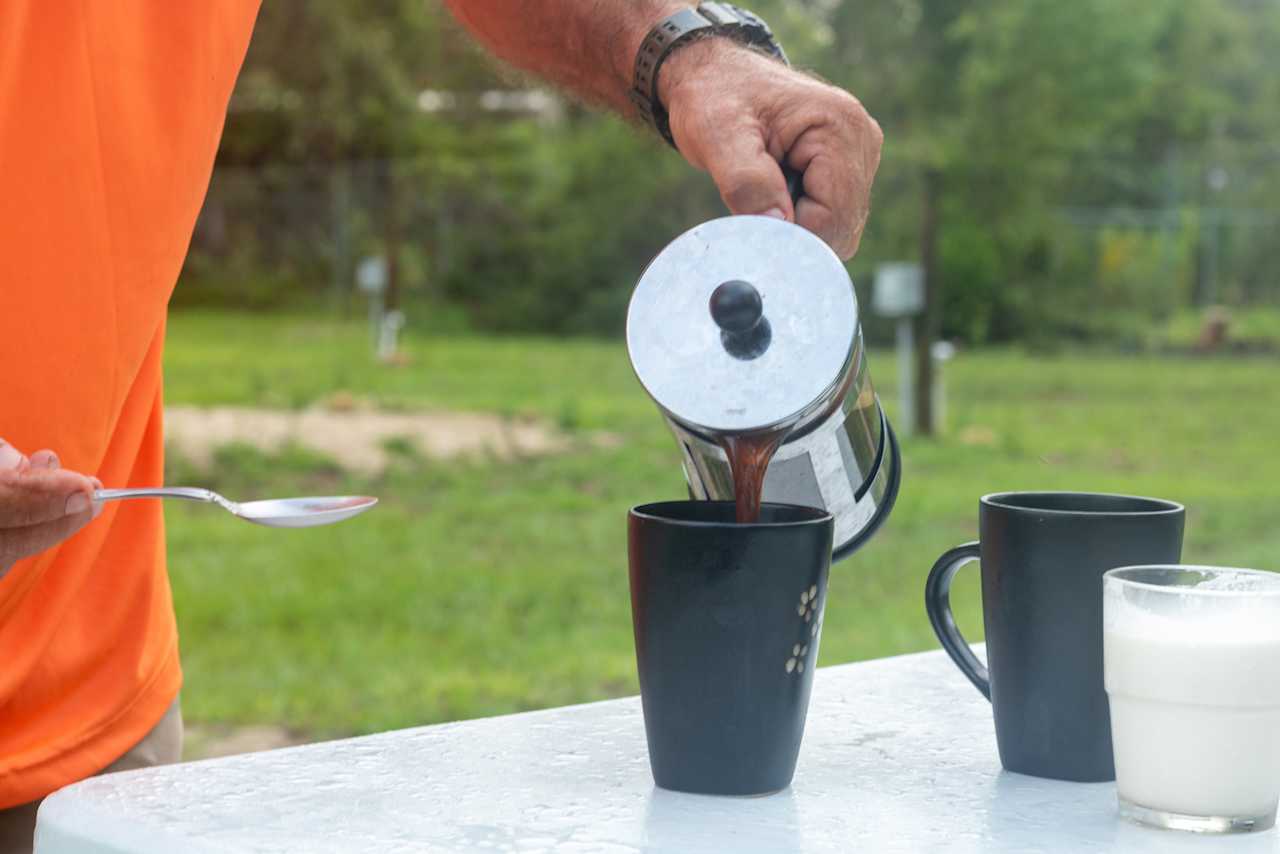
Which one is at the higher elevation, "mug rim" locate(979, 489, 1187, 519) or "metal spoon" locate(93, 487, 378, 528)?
"metal spoon" locate(93, 487, 378, 528)

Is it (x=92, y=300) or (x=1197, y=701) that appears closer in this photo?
(x=1197, y=701)

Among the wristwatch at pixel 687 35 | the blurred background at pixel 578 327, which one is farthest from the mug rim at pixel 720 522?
the blurred background at pixel 578 327

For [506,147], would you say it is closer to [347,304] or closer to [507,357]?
[347,304]

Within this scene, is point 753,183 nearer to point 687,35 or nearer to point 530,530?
point 687,35

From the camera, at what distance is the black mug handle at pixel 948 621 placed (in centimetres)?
91

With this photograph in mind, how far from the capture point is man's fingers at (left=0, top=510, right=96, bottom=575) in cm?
84

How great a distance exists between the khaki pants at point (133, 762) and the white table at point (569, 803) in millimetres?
294

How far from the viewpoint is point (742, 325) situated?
0.77 metres

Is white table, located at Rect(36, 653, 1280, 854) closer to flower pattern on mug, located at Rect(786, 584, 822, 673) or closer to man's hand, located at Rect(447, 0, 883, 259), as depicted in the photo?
flower pattern on mug, located at Rect(786, 584, 822, 673)

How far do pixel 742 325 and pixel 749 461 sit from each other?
67mm

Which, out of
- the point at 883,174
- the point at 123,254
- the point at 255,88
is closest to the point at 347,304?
the point at 255,88

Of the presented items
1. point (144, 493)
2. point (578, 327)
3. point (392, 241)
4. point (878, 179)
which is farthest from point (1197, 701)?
point (392, 241)

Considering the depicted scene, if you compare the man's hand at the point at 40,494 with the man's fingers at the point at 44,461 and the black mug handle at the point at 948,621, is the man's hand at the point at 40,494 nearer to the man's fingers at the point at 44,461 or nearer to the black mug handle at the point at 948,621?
the man's fingers at the point at 44,461

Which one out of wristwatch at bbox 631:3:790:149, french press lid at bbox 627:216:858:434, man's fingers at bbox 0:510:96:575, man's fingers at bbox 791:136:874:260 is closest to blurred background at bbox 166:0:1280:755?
wristwatch at bbox 631:3:790:149
